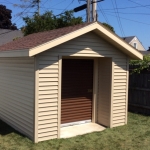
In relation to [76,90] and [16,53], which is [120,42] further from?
[16,53]

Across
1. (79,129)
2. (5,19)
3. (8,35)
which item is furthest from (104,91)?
(5,19)

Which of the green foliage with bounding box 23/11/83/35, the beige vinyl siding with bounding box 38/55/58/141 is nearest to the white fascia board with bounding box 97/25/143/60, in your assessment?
the beige vinyl siding with bounding box 38/55/58/141

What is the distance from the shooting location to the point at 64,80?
7930 millimetres

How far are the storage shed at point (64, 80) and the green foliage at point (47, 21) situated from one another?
7084mm

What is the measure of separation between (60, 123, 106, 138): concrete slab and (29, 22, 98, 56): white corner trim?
269 cm

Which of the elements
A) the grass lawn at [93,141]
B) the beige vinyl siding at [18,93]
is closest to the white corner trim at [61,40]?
the beige vinyl siding at [18,93]

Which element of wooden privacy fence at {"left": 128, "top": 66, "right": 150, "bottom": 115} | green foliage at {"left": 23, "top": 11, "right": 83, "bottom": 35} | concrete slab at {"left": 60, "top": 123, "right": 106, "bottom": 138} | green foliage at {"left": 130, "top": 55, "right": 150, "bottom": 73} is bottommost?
concrete slab at {"left": 60, "top": 123, "right": 106, "bottom": 138}

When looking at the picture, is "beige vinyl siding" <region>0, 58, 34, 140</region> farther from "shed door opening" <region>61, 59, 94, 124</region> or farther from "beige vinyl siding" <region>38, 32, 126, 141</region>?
"shed door opening" <region>61, 59, 94, 124</region>

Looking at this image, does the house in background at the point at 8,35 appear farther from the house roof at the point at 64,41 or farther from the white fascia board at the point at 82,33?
the white fascia board at the point at 82,33

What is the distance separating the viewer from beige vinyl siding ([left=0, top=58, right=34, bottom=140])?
6621mm

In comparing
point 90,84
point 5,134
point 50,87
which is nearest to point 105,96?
point 90,84

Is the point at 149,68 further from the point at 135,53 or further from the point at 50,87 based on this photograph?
the point at 50,87

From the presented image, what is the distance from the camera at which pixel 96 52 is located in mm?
7352

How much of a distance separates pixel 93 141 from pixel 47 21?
10.5 m
